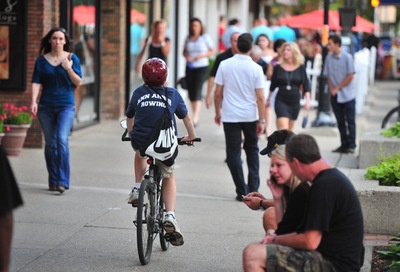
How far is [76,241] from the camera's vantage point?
28.7ft

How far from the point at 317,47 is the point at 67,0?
12.4 metres

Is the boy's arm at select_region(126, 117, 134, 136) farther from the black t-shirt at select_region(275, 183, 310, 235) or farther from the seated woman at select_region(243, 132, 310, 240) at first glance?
the black t-shirt at select_region(275, 183, 310, 235)

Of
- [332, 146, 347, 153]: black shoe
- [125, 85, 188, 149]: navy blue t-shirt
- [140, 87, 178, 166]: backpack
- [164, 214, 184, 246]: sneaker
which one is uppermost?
[125, 85, 188, 149]: navy blue t-shirt

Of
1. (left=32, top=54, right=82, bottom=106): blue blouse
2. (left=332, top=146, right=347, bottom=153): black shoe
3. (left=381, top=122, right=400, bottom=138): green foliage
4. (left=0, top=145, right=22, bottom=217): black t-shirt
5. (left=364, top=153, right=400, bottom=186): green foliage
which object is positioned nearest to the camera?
(left=0, top=145, right=22, bottom=217): black t-shirt

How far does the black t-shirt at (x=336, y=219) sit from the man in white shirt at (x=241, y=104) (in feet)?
17.4

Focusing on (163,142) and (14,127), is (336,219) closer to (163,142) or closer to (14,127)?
(163,142)

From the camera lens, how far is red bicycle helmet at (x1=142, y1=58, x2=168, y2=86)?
8109mm

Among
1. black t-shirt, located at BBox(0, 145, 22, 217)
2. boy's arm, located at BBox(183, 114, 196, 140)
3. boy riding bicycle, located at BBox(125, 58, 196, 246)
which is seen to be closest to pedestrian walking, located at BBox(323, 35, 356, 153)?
boy's arm, located at BBox(183, 114, 196, 140)

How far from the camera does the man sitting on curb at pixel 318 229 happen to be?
18.0ft

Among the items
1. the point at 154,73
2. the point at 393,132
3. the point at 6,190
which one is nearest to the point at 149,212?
the point at 154,73

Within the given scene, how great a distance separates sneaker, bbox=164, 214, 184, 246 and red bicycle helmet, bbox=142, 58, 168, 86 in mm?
1094

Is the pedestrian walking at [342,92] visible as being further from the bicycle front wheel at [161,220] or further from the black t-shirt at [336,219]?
the black t-shirt at [336,219]

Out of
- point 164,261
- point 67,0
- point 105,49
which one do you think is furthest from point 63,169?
point 105,49

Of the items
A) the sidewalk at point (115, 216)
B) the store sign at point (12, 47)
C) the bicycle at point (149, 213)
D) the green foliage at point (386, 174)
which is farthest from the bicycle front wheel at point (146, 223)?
the store sign at point (12, 47)
